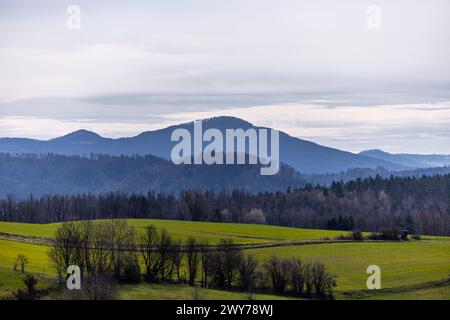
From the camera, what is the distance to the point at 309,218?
15250 cm

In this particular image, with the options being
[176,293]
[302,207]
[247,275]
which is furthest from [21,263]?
[302,207]

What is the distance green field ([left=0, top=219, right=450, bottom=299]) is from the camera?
5269 cm

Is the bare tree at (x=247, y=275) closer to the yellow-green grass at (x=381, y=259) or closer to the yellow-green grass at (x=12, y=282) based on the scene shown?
the yellow-green grass at (x=381, y=259)

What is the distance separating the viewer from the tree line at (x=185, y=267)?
185 feet

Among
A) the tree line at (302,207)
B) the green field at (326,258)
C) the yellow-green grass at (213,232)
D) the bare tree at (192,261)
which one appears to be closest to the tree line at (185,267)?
the bare tree at (192,261)

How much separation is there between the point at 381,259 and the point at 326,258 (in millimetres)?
6296

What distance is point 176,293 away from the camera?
5069 cm

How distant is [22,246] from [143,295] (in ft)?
89.8

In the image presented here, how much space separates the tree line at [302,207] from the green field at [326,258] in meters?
30.7

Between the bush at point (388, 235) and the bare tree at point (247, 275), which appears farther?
the bush at point (388, 235)

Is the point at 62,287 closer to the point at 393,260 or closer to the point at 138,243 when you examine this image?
the point at 138,243

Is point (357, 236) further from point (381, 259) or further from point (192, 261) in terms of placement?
point (192, 261)

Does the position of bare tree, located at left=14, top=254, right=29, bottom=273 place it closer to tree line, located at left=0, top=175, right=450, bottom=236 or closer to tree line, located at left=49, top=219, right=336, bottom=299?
tree line, located at left=49, top=219, right=336, bottom=299
